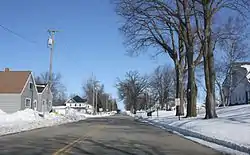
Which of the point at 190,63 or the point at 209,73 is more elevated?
the point at 190,63

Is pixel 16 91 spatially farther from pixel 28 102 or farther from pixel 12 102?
pixel 28 102

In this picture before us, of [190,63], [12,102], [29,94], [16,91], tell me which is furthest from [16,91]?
[190,63]

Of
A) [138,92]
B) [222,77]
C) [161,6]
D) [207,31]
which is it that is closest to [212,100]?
[207,31]

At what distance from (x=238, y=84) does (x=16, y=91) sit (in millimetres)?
41071

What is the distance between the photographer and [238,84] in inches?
2923

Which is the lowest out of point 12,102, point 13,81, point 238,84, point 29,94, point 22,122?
point 22,122

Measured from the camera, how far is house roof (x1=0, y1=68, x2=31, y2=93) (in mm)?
56688

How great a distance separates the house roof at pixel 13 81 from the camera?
186ft

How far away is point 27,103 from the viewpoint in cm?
6028

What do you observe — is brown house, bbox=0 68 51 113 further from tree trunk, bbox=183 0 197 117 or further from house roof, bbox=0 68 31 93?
tree trunk, bbox=183 0 197 117

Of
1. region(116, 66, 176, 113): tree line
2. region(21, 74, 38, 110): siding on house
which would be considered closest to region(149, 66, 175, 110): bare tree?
region(116, 66, 176, 113): tree line

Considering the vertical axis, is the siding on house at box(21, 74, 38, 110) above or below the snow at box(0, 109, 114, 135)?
above

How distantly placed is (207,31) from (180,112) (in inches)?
612

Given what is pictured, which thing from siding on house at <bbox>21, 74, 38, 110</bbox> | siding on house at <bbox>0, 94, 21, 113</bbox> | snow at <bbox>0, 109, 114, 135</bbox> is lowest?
snow at <bbox>0, 109, 114, 135</bbox>
